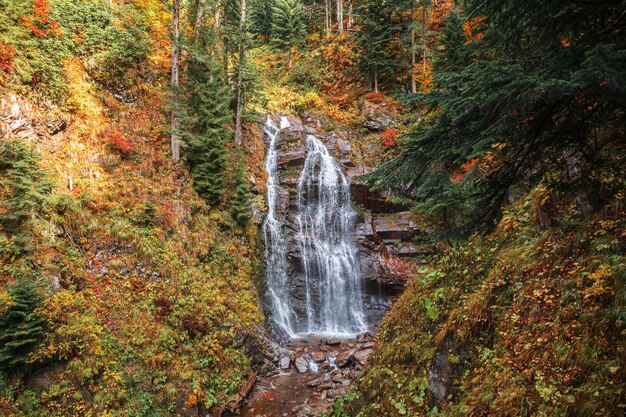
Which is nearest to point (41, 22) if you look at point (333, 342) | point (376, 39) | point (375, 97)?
point (333, 342)

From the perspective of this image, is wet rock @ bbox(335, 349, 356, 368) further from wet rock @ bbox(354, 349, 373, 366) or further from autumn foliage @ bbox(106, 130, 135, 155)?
autumn foliage @ bbox(106, 130, 135, 155)

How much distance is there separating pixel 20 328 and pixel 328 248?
14.5 m

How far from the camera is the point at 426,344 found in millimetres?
7422

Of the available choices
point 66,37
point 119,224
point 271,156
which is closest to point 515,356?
point 119,224

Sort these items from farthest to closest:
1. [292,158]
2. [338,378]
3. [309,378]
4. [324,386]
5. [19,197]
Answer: [292,158] → [309,378] → [338,378] → [324,386] → [19,197]

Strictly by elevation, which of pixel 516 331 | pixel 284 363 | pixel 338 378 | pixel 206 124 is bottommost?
pixel 338 378

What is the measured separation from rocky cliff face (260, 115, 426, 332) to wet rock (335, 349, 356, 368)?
466 cm

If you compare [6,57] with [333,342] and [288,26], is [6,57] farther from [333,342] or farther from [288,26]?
[288,26]

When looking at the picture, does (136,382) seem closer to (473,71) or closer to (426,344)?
(426,344)

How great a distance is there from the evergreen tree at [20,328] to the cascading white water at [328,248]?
11990mm

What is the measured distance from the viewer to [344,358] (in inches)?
532

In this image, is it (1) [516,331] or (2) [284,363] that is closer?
(1) [516,331]

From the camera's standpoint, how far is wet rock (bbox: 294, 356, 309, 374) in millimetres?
13195

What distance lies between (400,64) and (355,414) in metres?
25.9
